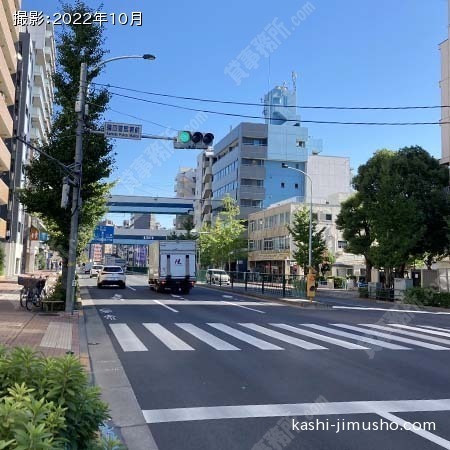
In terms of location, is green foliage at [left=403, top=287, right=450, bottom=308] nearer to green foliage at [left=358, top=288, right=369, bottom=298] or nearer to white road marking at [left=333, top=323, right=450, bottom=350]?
green foliage at [left=358, top=288, right=369, bottom=298]

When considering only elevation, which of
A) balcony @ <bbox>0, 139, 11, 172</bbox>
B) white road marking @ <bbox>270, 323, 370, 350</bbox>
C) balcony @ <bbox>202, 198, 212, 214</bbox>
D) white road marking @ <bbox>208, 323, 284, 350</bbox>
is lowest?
white road marking @ <bbox>270, 323, 370, 350</bbox>

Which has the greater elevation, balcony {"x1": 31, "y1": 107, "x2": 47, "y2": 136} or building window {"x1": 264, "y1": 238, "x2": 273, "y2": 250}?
balcony {"x1": 31, "y1": 107, "x2": 47, "y2": 136}

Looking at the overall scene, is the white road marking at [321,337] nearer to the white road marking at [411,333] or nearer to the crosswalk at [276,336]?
the crosswalk at [276,336]

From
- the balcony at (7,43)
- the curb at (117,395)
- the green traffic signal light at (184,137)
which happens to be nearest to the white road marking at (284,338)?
the curb at (117,395)

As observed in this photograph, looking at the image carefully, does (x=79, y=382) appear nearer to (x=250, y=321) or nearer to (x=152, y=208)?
(x=250, y=321)

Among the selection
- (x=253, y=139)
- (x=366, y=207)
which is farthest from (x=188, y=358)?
(x=253, y=139)

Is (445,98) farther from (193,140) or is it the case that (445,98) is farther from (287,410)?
(287,410)

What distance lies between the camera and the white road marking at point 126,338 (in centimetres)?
1130

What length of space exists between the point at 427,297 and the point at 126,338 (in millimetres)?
21713

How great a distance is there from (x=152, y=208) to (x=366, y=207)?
59461mm

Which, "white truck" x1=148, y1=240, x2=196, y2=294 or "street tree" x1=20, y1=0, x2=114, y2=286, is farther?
"white truck" x1=148, y1=240, x2=196, y2=294

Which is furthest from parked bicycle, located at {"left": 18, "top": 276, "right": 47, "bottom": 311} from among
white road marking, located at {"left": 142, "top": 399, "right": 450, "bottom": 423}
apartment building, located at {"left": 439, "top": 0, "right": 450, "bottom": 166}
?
apartment building, located at {"left": 439, "top": 0, "right": 450, "bottom": 166}

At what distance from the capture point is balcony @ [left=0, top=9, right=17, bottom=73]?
120 ft

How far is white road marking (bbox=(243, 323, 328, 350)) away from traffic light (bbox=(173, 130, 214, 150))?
5.73 m
